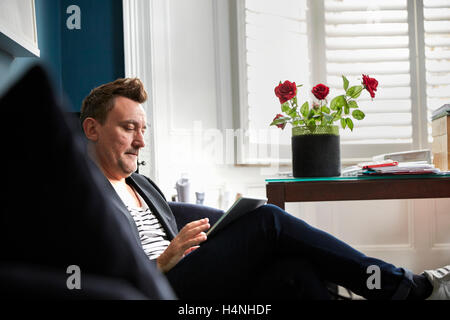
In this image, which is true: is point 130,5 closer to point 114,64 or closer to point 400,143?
point 114,64

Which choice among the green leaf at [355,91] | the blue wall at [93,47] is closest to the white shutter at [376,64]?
the green leaf at [355,91]

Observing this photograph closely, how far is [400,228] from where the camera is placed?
221 centimetres

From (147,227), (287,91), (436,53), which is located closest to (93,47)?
(287,91)

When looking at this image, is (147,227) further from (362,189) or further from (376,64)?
(376,64)

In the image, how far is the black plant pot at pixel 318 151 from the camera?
153 cm

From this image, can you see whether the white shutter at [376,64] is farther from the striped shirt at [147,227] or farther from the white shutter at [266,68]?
the striped shirt at [147,227]

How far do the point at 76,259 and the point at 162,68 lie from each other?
1947 millimetres

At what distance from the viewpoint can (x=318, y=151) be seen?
1527 millimetres

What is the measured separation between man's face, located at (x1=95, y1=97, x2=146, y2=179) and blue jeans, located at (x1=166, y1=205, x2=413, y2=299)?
481 millimetres

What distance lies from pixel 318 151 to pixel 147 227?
0.76 meters

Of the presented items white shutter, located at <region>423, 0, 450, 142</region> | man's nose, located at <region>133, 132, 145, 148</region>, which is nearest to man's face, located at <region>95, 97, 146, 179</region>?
man's nose, located at <region>133, 132, 145, 148</region>

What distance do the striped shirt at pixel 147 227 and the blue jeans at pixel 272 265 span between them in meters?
0.27

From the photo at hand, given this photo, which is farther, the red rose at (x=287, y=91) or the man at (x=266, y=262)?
the red rose at (x=287, y=91)

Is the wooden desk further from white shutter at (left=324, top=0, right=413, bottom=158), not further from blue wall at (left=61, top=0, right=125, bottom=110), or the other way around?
blue wall at (left=61, top=0, right=125, bottom=110)
